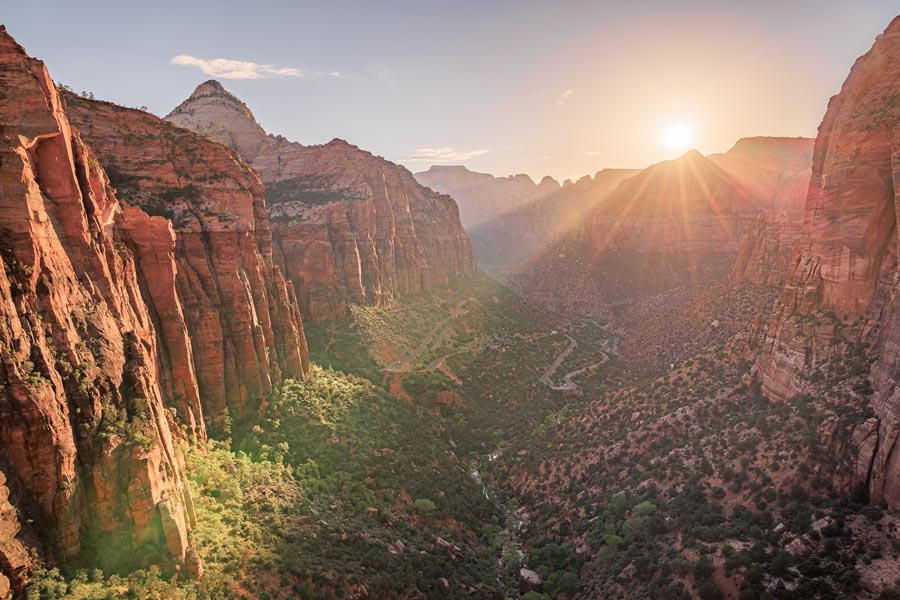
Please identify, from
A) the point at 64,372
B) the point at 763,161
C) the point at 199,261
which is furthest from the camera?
the point at 763,161

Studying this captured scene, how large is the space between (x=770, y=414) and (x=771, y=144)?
140 m

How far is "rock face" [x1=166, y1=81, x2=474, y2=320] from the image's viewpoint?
6825 cm

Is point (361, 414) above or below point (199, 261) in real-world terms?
below

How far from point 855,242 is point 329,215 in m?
65.9

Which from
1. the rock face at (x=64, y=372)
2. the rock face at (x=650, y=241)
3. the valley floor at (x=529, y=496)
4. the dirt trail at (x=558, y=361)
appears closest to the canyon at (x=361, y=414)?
the rock face at (x=64, y=372)

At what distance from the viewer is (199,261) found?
128 feet

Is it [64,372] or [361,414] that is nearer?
[64,372]

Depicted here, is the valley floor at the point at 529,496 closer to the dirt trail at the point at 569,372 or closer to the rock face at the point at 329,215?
the dirt trail at the point at 569,372

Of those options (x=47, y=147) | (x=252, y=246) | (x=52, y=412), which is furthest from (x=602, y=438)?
(x=47, y=147)

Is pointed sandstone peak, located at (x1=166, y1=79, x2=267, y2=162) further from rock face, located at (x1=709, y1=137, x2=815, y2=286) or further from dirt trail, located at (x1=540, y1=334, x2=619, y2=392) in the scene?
rock face, located at (x1=709, y1=137, x2=815, y2=286)

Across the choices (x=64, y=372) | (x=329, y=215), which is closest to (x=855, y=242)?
(x=64, y=372)

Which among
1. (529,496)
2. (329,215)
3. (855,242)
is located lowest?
(529,496)

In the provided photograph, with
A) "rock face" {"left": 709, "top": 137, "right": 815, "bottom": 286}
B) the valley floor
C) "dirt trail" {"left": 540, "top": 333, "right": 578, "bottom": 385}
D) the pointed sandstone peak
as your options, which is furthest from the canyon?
the pointed sandstone peak

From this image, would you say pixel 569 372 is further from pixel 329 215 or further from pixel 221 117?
pixel 221 117
